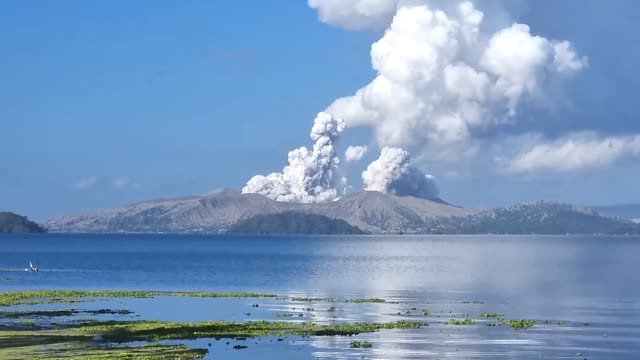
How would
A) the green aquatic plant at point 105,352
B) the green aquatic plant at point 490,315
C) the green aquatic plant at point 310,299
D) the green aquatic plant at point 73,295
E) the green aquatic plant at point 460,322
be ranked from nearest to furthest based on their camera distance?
the green aquatic plant at point 105,352, the green aquatic plant at point 460,322, the green aquatic plant at point 490,315, the green aquatic plant at point 73,295, the green aquatic plant at point 310,299

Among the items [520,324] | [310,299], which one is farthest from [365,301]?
[520,324]

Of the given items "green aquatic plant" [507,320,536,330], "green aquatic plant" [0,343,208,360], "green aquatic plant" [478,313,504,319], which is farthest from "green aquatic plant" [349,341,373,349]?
"green aquatic plant" [478,313,504,319]

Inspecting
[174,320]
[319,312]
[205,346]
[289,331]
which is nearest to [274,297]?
[319,312]

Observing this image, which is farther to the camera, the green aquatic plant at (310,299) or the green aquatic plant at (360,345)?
the green aquatic plant at (310,299)

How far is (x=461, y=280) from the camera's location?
176 metres

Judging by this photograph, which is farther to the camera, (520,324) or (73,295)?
(73,295)

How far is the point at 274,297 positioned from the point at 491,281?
180 ft

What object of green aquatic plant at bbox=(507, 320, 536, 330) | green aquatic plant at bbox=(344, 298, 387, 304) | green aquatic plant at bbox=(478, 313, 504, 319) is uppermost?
green aquatic plant at bbox=(344, 298, 387, 304)

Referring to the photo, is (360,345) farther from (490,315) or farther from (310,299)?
(310,299)

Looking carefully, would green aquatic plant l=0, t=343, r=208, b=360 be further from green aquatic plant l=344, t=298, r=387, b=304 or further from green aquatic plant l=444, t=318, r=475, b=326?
green aquatic plant l=344, t=298, r=387, b=304

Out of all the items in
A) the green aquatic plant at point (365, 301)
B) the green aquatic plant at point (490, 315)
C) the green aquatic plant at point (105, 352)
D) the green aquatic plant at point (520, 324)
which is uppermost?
the green aquatic plant at point (365, 301)

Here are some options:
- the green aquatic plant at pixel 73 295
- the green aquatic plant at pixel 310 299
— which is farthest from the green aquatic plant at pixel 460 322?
the green aquatic plant at pixel 73 295

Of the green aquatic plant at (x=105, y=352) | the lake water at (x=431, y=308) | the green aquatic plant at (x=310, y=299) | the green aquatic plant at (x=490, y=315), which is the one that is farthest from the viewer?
the green aquatic plant at (x=310, y=299)

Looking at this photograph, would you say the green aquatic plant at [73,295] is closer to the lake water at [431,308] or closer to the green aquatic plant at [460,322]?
the lake water at [431,308]
